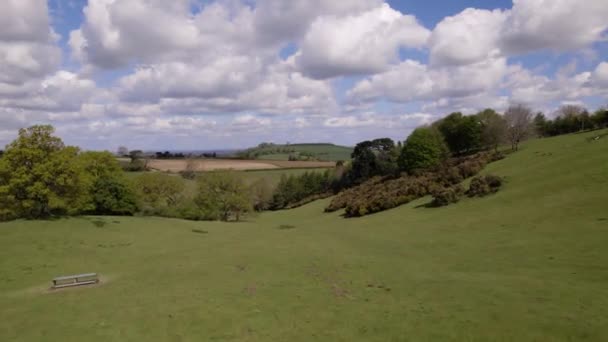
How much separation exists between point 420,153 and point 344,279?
2386 inches

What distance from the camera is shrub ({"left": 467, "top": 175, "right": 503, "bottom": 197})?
1581 inches

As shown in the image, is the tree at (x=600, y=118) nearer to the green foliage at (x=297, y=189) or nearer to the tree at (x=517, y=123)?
the tree at (x=517, y=123)

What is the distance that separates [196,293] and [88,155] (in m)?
55.4

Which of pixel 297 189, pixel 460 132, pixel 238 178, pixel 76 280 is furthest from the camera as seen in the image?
pixel 297 189

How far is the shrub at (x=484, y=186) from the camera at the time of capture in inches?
1581

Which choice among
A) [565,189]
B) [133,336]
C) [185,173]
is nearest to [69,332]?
[133,336]

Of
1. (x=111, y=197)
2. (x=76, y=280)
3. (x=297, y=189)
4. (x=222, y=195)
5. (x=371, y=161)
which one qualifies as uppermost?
(x=371, y=161)

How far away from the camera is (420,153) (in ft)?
244

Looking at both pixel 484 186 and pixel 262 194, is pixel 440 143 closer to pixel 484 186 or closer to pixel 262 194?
pixel 262 194

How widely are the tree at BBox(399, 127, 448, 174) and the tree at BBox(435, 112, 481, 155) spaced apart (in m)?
18.1

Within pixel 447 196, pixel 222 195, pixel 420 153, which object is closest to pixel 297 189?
pixel 420 153

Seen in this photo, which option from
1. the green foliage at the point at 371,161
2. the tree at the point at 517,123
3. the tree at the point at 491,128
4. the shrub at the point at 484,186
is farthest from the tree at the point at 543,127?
the shrub at the point at 484,186

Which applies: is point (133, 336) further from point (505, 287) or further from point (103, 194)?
point (103, 194)

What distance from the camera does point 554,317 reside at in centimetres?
1082
